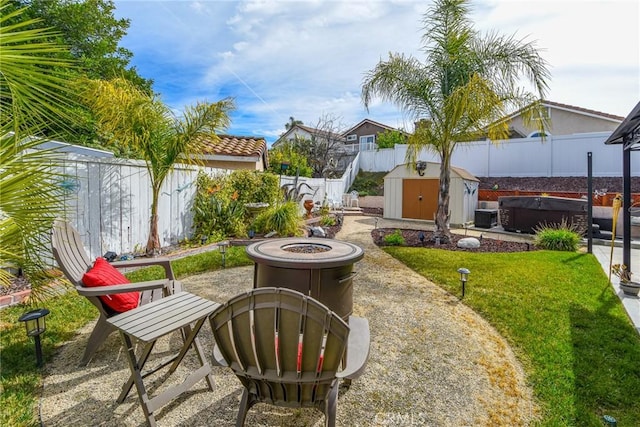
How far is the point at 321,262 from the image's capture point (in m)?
2.52

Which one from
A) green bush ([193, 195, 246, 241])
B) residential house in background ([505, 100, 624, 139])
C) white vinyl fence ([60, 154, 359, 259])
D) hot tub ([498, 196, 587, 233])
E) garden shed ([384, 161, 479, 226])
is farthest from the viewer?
residential house in background ([505, 100, 624, 139])

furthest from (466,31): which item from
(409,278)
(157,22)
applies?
(157,22)

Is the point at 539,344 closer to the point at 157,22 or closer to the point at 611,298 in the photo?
the point at 611,298

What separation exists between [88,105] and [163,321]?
5461 millimetres

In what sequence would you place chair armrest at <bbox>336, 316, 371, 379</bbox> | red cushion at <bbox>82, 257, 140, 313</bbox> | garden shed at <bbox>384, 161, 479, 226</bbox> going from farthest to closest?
1. garden shed at <bbox>384, 161, 479, 226</bbox>
2. red cushion at <bbox>82, 257, 140, 313</bbox>
3. chair armrest at <bbox>336, 316, 371, 379</bbox>

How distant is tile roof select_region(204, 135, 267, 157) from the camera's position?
1151 centimetres

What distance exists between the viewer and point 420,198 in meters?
13.5

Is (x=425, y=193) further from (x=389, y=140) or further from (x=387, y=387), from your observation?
Result: (x=389, y=140)

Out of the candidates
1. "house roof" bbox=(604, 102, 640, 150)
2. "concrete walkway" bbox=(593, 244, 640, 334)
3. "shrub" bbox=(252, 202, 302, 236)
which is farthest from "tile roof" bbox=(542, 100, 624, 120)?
"shrub" bbox=(252, 202, 302, 236)

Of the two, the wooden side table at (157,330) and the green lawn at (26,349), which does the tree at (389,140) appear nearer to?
the green lawn at (26,349)

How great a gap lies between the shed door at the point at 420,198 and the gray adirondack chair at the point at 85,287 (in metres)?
11.9

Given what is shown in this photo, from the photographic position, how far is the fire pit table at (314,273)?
8.40 feet

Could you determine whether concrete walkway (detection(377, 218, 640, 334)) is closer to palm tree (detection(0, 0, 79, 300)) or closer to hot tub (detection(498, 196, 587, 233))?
hot tub (detection(498, 196, 587, 233))

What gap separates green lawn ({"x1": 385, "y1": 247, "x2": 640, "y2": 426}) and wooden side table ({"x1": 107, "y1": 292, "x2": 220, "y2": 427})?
2709mm
